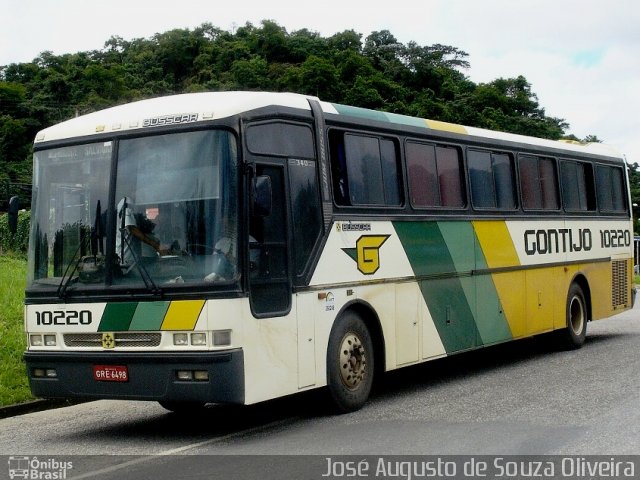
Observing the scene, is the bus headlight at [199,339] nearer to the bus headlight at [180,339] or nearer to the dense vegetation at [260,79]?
the bus headlight at [180,339]

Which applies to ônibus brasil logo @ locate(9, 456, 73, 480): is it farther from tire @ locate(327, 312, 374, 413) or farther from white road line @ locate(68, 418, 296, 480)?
tire @ locate(327, 312, 374, 413)

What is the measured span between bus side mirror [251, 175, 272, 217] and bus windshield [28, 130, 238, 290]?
186 millimetres

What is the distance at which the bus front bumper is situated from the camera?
8.47 meters

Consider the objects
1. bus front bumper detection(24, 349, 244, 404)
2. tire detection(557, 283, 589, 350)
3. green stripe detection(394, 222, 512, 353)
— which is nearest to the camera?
bus front bumper detection(24, 349, 244, 404)

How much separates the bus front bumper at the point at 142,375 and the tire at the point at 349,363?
1651 millimetres

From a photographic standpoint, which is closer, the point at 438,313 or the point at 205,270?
the point at 205,270

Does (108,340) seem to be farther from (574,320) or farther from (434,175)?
(574,320)

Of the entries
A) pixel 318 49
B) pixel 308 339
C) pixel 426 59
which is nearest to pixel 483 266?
pixel 308 339

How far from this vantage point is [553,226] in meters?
15.5

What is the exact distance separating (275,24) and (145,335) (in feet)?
355

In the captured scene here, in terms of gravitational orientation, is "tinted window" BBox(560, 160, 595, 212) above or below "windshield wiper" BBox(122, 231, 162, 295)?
above

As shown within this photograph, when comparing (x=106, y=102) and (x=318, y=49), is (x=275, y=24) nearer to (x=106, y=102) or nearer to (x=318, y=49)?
(x=318, y=49)

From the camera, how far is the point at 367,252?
10.8m

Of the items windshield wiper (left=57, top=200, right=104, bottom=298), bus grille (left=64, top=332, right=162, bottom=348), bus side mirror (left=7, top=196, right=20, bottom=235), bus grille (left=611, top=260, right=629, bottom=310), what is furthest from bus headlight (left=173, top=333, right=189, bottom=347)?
bus grille (left=611, top=260, right=629, bottom=310)
